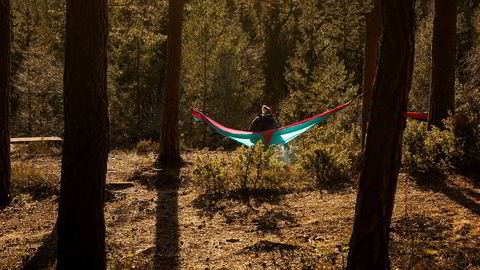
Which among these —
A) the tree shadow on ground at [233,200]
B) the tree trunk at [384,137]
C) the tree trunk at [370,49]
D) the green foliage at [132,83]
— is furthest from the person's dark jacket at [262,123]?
the green foliage at [132,83]

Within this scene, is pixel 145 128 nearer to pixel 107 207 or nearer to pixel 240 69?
pixel 240 69

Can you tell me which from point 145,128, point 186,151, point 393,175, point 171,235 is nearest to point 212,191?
point 171,235

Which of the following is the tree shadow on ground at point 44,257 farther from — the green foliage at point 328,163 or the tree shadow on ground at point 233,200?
the green foliage at point 328,163

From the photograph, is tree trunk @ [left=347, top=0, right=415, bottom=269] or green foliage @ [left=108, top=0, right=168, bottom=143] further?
green foliage @ [left=108, top=0, right=168, bottom=143]

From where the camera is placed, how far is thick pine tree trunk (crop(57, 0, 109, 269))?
3.19 m

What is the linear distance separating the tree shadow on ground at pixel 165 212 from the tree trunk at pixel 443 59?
13.0 feet

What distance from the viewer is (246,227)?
495 centimetres

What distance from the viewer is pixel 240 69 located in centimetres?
2083

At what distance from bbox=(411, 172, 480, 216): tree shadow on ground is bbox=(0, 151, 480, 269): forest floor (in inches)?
0.4

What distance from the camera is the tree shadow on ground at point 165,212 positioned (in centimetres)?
408

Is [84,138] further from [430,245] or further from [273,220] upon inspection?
[430,245]

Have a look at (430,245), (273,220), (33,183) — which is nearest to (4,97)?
(33,183)

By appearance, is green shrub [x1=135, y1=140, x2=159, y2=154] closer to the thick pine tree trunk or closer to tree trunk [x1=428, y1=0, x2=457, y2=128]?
tree trunk [x1=428, y1=0, x2=457, y2=128]

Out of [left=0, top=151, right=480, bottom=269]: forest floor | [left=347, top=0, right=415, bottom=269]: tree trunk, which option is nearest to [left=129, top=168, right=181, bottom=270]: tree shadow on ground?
[left=0, top=151, right=480, bottom=269]: forest floor
